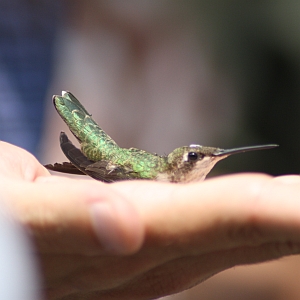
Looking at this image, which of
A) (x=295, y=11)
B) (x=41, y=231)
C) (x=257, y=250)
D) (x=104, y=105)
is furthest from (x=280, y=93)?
(x=41, y=231)

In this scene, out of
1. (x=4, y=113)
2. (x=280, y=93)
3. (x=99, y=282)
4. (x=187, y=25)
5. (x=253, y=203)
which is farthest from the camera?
(x=280, y=93)

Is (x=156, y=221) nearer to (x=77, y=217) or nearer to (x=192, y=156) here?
(x=77, y=217)

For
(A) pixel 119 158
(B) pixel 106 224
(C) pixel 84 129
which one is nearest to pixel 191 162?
(A) pixel 119 158

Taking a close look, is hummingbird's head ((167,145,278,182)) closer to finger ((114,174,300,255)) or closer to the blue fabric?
finger ((114,174,300,255))

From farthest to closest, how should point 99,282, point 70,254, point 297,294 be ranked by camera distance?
point 297,294 < point 99,282 < point 70,254

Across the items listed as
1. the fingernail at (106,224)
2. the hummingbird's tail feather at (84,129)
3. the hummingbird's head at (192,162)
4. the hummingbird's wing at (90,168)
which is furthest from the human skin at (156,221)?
the hummingbird's tail feather at (84,129)

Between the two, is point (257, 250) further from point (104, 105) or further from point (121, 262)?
point (104, 105)
